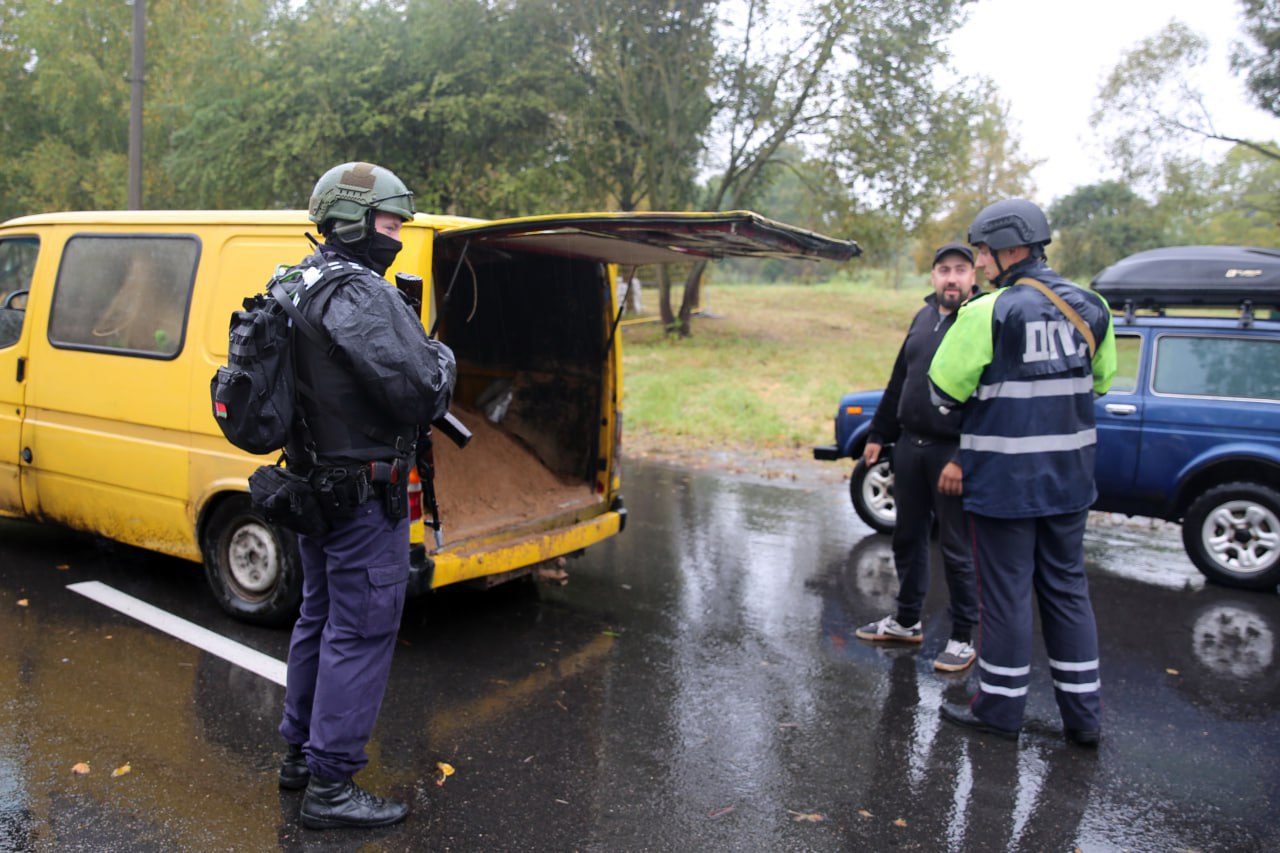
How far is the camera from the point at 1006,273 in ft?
13.4

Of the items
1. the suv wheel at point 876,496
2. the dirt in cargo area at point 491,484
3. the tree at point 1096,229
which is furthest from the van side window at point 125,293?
the tree at point 1096,229

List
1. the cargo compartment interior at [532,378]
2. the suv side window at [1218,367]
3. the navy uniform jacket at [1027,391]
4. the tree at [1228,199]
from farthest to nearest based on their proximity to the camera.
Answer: the tree at [1228,199] → the suv side window at [1218,367] → the cargo compartment interior at [532,378] → the navy uniform jacket at [1027,391]

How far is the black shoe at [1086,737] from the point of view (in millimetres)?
3992

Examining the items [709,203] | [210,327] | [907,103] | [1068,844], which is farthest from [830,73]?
[1068,844]

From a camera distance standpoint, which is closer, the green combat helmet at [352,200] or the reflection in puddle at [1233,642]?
the green combat helmet at [352,200]

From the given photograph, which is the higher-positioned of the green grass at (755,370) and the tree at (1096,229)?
the tree at (1096,229)

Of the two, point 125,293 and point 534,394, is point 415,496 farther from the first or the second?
point 125,293

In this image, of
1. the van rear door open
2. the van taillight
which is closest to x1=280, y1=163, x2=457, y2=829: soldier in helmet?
the van taillight

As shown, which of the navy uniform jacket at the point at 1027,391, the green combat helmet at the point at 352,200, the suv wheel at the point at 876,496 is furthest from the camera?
the suv wheel at the point at 876,496

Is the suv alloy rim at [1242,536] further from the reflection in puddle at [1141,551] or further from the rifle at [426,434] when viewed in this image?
the rifle at [426,434]

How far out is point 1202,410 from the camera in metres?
6.54

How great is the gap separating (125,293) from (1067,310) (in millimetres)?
4418

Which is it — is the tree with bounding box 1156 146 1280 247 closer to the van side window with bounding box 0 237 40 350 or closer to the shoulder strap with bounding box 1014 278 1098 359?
the shoulder strap with bounding box 1014 278 1098 359

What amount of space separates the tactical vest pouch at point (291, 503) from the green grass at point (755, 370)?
8236 millimetres
